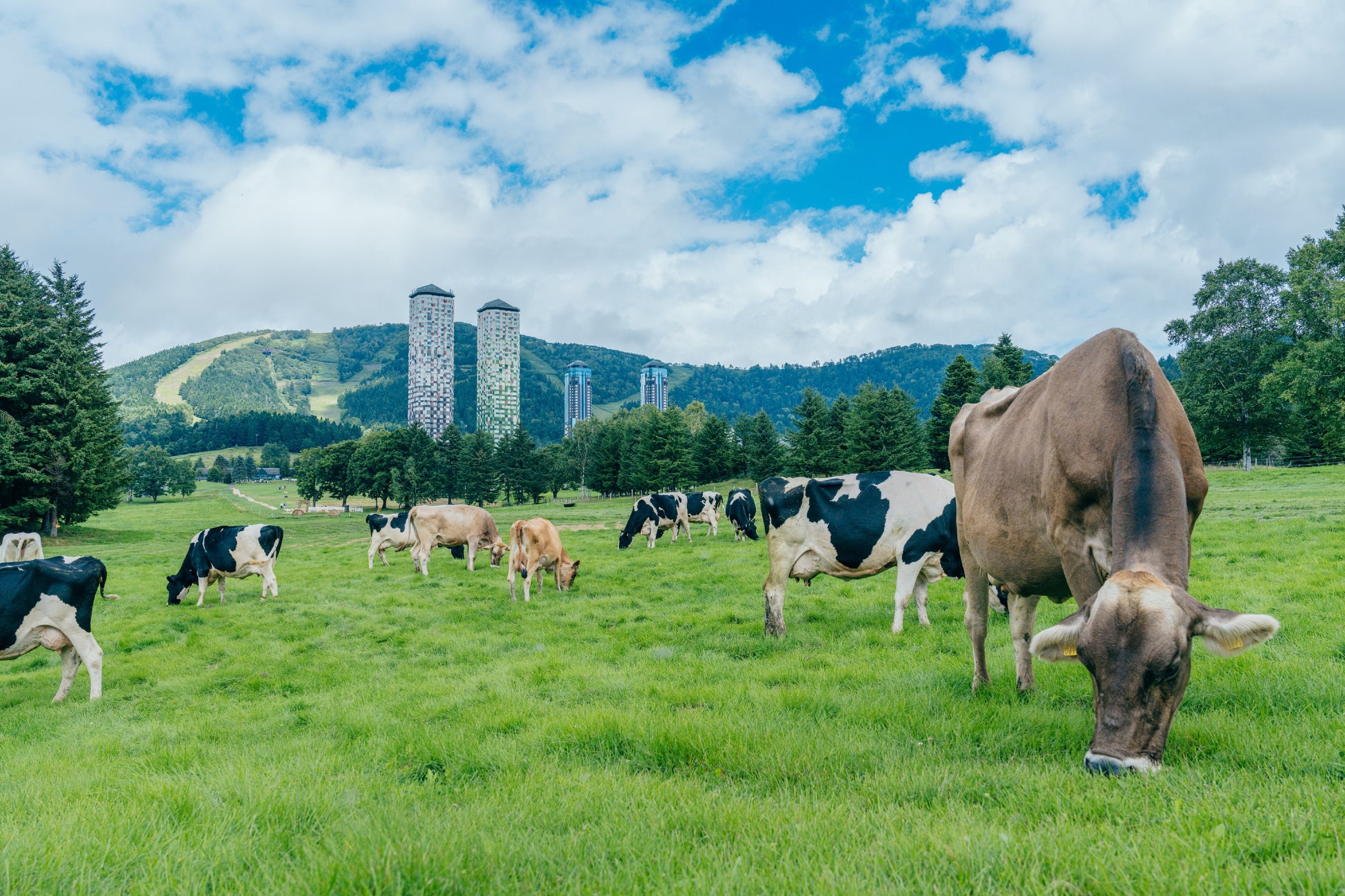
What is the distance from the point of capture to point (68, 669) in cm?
857

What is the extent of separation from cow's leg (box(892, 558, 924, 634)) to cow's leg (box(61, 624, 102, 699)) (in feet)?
33.9

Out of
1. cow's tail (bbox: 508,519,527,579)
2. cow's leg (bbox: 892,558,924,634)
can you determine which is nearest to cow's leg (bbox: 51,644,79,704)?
cow's tail (bbox: 508,519,527,579)

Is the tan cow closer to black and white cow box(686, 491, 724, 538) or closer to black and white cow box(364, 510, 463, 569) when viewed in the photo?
black and white cow box(364, 510, 463, 569)

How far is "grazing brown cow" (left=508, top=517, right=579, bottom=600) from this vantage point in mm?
14727

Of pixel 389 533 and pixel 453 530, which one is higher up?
pixel 453 530

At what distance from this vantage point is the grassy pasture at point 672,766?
8.80 feet

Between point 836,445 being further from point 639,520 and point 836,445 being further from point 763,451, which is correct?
point 639,520

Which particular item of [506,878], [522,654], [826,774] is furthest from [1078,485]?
[522,654]

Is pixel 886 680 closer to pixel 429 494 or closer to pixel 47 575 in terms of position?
pixel 47 575

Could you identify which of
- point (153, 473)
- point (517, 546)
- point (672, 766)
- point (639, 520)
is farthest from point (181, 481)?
point (672, 766)

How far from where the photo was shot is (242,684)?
864cm

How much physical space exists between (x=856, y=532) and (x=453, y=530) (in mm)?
14340

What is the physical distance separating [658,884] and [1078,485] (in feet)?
11.1

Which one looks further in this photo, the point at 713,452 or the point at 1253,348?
the point at 713,452
